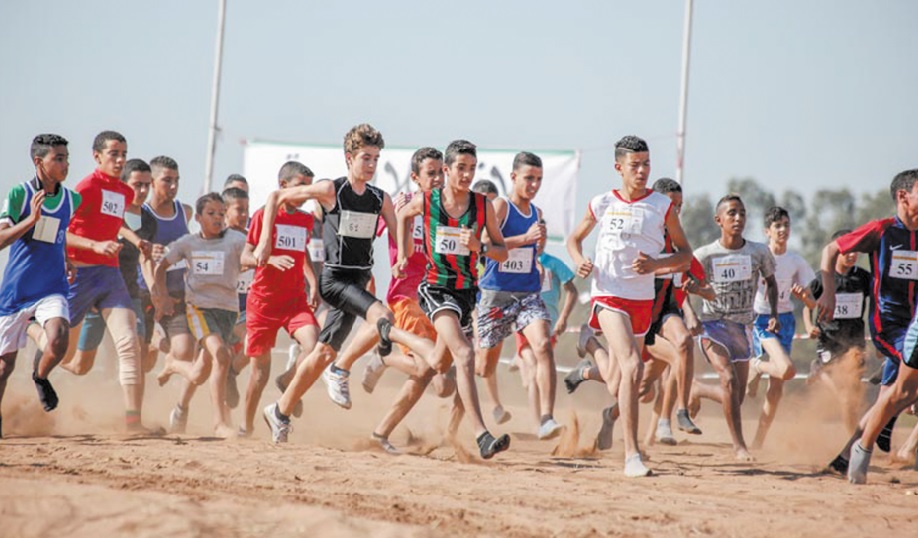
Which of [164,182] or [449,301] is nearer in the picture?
[449,301]

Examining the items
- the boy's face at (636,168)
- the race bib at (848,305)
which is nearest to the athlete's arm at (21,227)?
the boy's face at (636,168)

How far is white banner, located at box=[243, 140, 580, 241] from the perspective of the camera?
57.1ft

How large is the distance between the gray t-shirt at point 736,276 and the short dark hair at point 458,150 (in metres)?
3.18

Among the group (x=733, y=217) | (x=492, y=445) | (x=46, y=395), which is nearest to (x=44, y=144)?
(x=46, y=395)

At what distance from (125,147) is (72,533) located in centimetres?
547

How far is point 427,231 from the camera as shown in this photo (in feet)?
28.4

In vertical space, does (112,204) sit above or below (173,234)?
above

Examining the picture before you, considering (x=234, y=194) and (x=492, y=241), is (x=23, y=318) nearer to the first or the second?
(x=234, y=194)

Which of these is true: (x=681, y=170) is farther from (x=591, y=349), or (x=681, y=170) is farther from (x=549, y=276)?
(x=591, y=349)

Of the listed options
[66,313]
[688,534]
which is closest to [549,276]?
[66,313]

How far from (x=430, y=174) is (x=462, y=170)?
1643 mm

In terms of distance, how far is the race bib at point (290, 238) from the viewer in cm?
1023

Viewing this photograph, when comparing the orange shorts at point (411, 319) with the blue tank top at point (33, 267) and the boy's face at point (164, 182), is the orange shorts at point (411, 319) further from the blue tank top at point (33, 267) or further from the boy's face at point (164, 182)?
the boy's face at point (164, 182)

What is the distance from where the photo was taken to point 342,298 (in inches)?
350
